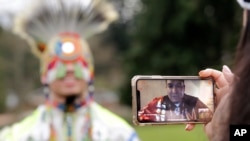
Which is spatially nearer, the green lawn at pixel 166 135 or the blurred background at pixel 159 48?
the green lawn at pixel 166 135

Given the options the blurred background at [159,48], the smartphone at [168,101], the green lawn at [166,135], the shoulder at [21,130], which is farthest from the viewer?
the blurred background at [159,48]

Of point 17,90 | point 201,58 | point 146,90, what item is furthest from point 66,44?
point 17,90

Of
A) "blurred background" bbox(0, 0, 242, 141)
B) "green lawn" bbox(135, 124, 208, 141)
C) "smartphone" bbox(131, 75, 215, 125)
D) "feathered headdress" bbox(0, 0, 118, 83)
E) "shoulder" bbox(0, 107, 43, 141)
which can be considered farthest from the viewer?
"blurred background" bbox(0, 0, 242, 141)

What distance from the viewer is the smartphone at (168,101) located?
3.91 feet

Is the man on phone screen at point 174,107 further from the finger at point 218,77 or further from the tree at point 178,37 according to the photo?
the tree at point 178,37

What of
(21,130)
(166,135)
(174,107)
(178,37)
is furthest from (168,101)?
(178,37)

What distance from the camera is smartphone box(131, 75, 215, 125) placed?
46.9 inches

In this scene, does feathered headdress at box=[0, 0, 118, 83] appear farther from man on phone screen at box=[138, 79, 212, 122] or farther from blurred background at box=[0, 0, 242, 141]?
blurred background at box=[0, 0, 242, 141]

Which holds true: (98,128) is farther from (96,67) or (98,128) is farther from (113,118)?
(96,67)

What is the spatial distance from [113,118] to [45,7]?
2.69 feet

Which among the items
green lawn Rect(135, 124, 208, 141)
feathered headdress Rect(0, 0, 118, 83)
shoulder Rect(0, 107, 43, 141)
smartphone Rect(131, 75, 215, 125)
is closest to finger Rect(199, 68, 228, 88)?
smartphone Rect(131, 75, 215, 125)

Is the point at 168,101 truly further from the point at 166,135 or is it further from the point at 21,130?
the point at 166,135

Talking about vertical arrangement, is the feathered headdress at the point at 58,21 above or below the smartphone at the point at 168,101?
above

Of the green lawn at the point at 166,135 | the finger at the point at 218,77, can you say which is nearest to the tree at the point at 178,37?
the green lawn at the point at 166,135
